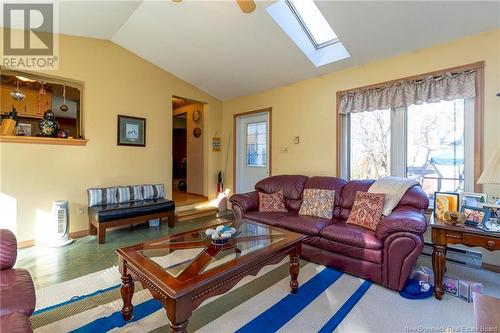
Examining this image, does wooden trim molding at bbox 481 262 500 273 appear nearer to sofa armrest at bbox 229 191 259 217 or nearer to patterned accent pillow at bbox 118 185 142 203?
sofa armrest at bbox 229 191 259 217

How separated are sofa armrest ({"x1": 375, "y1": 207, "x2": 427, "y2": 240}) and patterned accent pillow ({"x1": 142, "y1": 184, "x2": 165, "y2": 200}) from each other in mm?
3501

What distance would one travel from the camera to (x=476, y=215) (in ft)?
6.82

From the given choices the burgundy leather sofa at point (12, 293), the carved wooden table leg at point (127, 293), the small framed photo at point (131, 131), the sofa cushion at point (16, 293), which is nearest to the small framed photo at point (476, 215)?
the carved wooden table leg at point (127, 293)

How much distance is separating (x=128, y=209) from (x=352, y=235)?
300 centimetres

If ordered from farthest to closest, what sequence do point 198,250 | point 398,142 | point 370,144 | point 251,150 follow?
point 251,150 < point 370,144 < point 398,142 < point 198,250

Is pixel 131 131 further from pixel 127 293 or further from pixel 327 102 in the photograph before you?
pixel 327 102

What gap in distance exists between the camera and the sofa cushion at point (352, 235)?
89.7 inches

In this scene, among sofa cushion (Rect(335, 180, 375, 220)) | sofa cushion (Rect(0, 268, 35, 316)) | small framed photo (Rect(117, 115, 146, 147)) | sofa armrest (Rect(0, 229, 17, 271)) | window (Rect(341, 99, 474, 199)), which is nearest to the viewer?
sofa cushion (Rect(0, 268, 35, 316))

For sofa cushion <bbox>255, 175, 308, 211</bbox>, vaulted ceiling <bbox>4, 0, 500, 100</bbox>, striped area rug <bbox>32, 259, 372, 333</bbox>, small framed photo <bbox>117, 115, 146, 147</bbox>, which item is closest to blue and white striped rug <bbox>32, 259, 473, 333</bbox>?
striped area rug <bbox>32, 259, 372, 333</bbox>

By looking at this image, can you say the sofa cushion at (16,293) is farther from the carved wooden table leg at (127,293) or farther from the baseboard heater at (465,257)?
the baseboard heater at (465,257)

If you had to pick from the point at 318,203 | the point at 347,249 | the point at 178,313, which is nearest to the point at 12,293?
the point at 178,313

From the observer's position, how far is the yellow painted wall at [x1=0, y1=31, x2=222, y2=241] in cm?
321

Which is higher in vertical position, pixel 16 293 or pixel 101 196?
pixel 101 196

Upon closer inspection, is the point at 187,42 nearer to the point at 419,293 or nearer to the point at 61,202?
the point at 61,202
